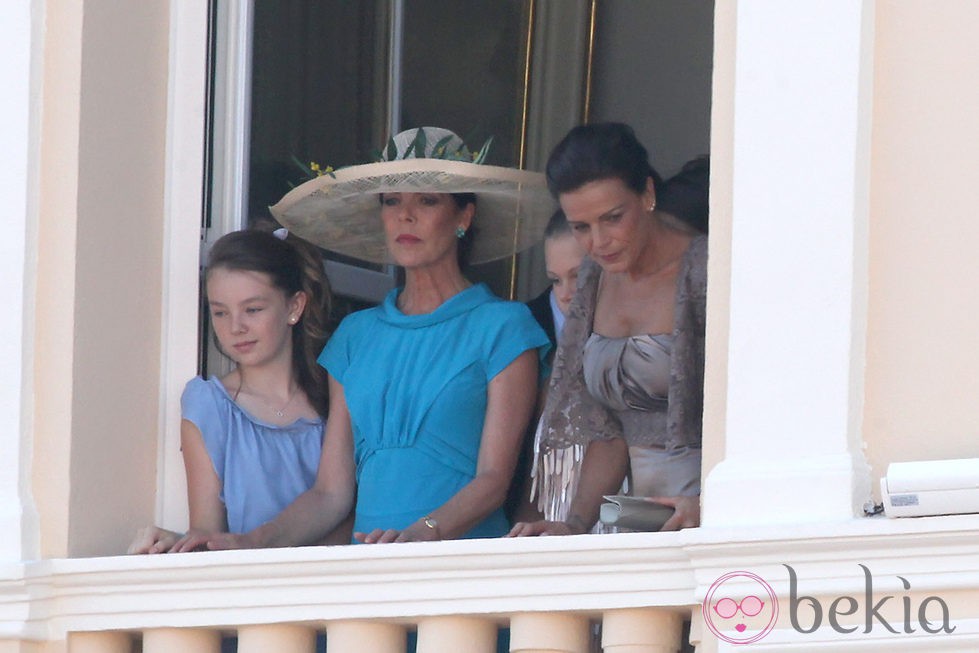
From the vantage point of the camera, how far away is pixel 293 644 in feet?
14.2

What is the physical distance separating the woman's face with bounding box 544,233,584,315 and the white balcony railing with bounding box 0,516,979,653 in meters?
1.03

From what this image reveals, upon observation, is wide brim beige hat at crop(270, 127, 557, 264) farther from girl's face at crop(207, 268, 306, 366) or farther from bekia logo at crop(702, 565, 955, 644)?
bekia logo at crop(702, 565, 955, 644)

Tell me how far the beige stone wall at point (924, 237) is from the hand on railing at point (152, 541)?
1.62 meters

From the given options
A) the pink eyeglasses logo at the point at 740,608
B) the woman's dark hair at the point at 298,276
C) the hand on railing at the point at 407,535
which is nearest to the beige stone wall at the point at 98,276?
the woman's dark hair at the point at 298,276

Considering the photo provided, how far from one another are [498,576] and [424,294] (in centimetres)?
107

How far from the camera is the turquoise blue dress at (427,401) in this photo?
4.79 metres

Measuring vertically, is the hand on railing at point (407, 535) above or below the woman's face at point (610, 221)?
below

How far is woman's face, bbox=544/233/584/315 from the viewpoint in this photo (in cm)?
505

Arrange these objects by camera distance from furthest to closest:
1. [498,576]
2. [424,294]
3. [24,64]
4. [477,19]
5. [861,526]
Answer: [477,19]
[424,294]
[24,64]
[498,576]
[861,526]

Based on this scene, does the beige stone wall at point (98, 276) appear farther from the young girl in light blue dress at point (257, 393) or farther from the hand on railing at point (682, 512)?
the hand on railing at point (682, 512)

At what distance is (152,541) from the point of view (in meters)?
4.71

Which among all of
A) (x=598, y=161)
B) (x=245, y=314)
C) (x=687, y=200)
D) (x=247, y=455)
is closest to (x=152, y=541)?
(x=247, y=455)

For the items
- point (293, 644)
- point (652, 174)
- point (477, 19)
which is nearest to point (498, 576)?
point (293, 644)

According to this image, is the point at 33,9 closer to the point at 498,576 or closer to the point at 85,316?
the point at 85,316
